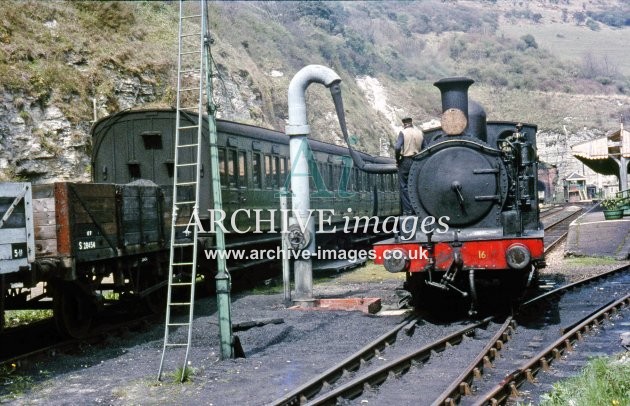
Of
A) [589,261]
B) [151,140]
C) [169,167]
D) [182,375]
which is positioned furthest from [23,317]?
[589,261]

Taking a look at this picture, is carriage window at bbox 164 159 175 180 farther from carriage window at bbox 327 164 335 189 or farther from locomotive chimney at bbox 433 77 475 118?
carriage window at bbox 327 164 335 189

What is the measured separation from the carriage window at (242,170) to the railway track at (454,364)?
5.94 m

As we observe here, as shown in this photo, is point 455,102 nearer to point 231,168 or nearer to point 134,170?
point 231,168

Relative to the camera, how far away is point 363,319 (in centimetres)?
1077

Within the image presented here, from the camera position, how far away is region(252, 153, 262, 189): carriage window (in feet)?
51.1

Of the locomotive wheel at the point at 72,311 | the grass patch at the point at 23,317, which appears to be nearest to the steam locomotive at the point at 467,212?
the locomotive wheel at the point at 72,311

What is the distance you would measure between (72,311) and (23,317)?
2500mm

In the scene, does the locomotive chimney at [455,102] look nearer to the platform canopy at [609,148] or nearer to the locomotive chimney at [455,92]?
the locomotive chimney at [455,92]

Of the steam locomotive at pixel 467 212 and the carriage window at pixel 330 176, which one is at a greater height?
the carriage window at pixel 330 176

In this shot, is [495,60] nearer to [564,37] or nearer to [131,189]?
[564,37]

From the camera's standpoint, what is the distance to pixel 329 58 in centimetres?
6388

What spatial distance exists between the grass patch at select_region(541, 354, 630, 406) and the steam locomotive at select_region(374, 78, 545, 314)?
2.89 m

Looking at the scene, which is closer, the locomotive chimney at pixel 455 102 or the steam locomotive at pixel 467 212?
the steam locomotive at pixel 467 212

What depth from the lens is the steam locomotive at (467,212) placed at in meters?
9.70
